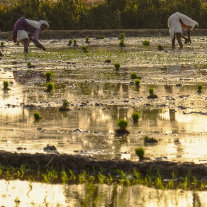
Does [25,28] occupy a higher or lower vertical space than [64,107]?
higher

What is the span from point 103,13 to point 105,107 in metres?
25.7

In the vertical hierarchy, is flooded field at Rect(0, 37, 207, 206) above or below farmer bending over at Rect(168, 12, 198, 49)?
below

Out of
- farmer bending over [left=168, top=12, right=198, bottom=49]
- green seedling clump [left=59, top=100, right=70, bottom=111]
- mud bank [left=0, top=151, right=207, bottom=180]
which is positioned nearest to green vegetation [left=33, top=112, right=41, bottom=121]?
green seedling clump [left=59, top=100, right=70, bottom=111]

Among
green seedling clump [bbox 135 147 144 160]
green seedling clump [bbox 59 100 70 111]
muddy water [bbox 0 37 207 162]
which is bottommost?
muddy water [bbox 0 37 207 162]

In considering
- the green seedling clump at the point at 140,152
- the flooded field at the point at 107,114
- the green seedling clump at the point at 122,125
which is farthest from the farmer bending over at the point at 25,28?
the green seedling clump at the point at 140,152

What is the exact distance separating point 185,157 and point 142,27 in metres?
29.4

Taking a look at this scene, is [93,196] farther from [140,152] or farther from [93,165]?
[140,152]

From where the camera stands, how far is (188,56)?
20906 millimetres

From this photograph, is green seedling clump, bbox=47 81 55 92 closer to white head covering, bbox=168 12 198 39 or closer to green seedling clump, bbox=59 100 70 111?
green seedling clump, bbox=59 100 70 111

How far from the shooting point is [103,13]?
36.3 metres

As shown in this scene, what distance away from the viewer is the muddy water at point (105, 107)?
796 cm

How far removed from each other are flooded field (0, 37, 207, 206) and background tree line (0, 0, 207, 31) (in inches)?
596

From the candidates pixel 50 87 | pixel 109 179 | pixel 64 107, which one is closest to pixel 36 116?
pixel 64 107

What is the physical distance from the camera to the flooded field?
6254mm
